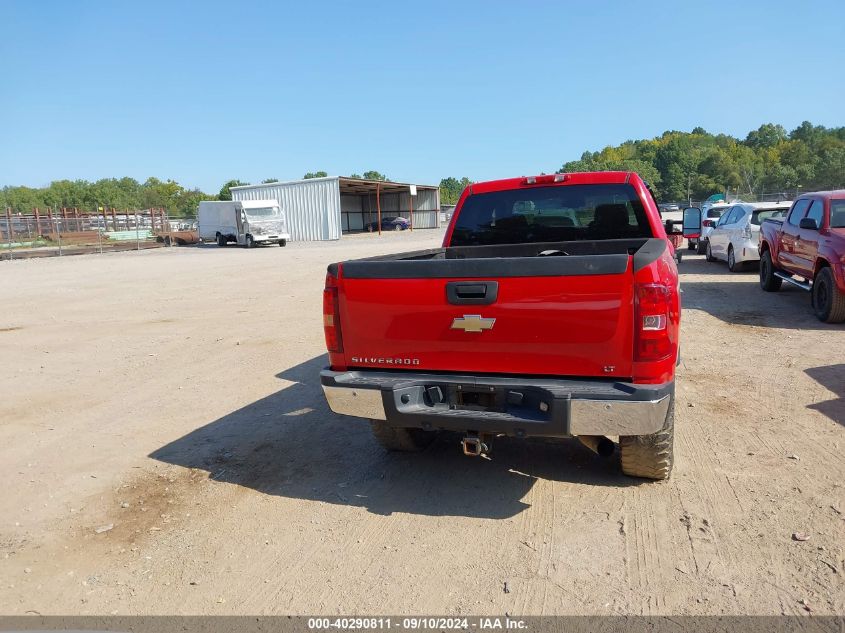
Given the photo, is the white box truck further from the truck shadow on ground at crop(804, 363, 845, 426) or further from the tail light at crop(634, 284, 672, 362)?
the tail light at crop(634, 284, 672, 362)

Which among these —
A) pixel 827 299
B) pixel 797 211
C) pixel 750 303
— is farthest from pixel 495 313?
pixel 797 211

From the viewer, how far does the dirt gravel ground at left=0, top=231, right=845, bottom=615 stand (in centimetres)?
282

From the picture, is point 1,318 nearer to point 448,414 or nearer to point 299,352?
point 299,352

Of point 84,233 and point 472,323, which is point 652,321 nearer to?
point 472,323

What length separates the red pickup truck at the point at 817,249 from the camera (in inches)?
313

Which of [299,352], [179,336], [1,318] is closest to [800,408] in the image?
[299,352]

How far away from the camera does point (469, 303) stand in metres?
3.26

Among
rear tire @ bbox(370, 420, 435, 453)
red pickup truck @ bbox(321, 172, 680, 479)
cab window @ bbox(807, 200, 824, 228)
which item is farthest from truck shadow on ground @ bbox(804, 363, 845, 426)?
cab window @ bbox(807, 200, 824, 228)

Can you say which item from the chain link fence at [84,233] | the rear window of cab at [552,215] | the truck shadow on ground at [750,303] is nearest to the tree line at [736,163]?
the chain link fence at [84,233]

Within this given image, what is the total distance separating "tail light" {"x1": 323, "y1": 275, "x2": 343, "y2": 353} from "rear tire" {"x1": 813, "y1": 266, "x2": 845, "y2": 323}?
24.3 feet

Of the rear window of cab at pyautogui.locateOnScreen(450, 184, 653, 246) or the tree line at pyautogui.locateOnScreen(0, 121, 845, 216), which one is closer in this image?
the rear window of cab at pyautogui.locateOnScreen(450, 184, 653, 246)

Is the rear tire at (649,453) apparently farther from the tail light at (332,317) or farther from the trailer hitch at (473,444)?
the tail light at (332,317)

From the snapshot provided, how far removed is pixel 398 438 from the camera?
4.25 metres

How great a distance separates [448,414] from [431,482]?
893mm
